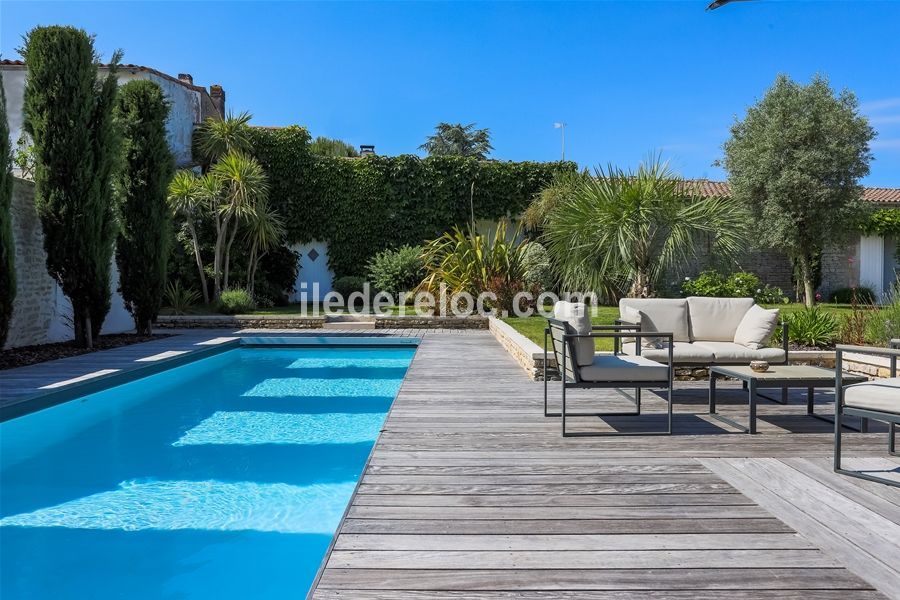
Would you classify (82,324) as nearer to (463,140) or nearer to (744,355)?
(744,355)

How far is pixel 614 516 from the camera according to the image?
2.36 meters

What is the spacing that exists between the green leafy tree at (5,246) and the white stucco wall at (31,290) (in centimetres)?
100

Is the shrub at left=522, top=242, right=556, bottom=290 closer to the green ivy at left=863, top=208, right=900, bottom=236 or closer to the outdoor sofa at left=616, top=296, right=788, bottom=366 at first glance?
the outdoor sofa at left=616, top=296, right=788, bottom=366

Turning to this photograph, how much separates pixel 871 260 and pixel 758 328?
1606 centimetres

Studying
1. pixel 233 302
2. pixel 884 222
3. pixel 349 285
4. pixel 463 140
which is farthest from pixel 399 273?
pixel 463 140

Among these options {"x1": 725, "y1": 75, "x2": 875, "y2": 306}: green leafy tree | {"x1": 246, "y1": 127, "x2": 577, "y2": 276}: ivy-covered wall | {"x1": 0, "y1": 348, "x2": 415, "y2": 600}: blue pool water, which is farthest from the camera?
{"x1": 246, "y1": 127, "x2": 577, "y2": 276}: ivy-covered wall

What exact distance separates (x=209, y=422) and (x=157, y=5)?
749cm

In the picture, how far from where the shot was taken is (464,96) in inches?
802

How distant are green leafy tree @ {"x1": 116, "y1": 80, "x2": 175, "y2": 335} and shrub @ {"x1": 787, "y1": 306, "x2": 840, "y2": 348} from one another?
30.1 ft

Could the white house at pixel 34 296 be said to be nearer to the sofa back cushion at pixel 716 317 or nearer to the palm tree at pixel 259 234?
the palm tree at pixel 259 234

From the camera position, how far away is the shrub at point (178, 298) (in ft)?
39.7

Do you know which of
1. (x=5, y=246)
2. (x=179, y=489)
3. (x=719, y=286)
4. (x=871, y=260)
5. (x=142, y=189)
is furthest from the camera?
(x=871, y=260)

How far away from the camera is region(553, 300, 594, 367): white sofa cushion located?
3.71 m

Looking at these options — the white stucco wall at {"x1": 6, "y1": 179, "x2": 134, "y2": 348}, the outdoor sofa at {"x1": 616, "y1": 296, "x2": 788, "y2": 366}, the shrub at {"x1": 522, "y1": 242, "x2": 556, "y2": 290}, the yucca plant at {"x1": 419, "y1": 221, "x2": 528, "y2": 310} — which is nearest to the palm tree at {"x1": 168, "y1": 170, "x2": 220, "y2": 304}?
the white stucco wall at {"x1": 6, "y1": 179, "x2": 134, "y2": 348}
